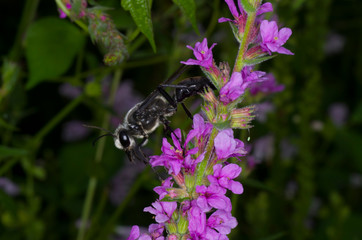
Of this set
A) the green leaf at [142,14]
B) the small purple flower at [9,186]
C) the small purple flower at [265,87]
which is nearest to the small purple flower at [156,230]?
the green leaf at [142,14]

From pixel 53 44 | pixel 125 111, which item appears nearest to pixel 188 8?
pixel 53 44

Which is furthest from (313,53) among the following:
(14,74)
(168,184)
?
(168,184)

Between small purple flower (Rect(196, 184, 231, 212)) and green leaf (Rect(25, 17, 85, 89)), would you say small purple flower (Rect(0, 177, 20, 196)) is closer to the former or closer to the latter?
green leaf (Rect(25, 17, 85, 89))

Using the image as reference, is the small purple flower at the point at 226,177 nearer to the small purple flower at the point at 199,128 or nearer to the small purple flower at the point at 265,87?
the small purple flower at the point at 199,128

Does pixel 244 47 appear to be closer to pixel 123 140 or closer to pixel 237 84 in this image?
pixel 237 84

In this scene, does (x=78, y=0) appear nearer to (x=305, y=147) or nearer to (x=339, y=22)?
(x=305, y=147)

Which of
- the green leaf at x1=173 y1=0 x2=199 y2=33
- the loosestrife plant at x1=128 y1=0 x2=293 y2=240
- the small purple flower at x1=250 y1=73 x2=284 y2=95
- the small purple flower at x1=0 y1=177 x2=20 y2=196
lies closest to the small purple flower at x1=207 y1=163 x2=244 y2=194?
the loosestrife plant at x1=128 y1=0 x2=293 y2=240
